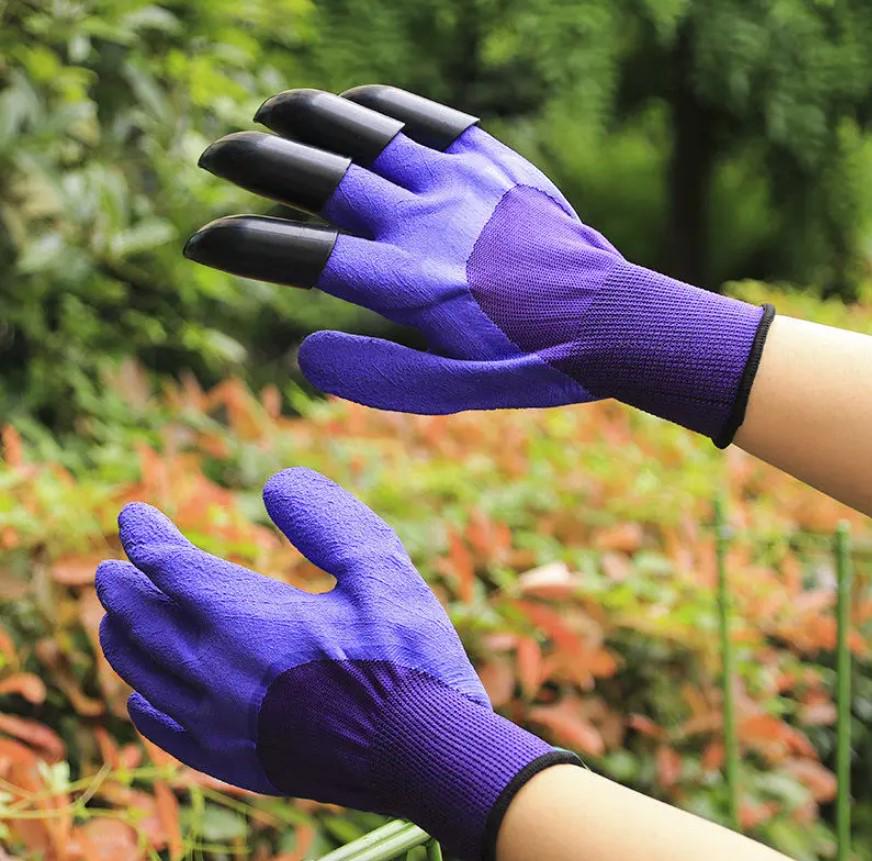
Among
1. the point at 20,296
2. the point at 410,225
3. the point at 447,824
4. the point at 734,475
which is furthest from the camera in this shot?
the point at 734,475

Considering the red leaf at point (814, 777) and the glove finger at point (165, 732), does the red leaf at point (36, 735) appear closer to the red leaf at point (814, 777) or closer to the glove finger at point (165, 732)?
the glove finger at point (165, 732)

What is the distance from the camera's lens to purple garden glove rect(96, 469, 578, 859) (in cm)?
65

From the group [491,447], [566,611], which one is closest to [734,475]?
[491,447]

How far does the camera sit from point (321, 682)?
665 millimetres

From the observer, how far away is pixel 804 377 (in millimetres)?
711

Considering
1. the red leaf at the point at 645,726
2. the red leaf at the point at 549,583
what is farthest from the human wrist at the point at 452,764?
the red leaf at the point at 645,726

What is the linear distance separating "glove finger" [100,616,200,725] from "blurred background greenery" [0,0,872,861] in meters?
0.24

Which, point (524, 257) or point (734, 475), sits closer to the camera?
point (524, 257)

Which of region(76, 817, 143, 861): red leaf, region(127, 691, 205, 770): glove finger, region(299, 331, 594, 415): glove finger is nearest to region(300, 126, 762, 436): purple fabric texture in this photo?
region(299, 331, 594, 415): glove finger

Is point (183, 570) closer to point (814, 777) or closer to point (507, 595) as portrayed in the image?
point (507, 595)

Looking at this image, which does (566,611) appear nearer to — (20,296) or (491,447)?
(491,447)

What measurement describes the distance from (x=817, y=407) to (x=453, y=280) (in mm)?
267

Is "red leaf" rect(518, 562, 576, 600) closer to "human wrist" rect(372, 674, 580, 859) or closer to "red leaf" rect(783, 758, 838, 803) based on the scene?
"red leaf" rect(783, 758, 838, 803)

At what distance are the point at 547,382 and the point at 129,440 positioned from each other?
40.5 inches
